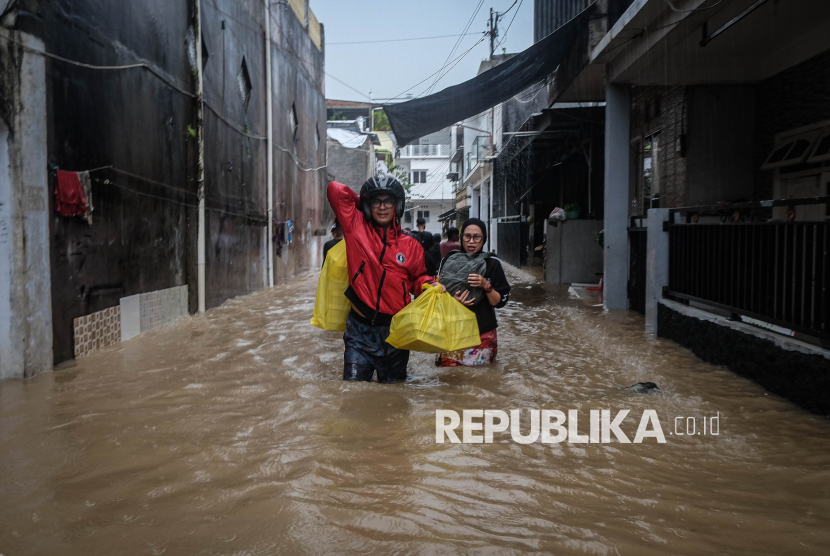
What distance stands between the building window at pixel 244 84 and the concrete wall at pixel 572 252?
24.0 feet

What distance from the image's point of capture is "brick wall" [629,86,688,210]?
10.1 m

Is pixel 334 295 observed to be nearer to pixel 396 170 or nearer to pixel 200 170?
pixel 200 170

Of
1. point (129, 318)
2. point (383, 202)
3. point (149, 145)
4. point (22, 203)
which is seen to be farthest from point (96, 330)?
point (383, 202)

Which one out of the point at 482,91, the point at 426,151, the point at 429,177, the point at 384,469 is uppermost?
the point at 426,151

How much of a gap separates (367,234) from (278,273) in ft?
39.9

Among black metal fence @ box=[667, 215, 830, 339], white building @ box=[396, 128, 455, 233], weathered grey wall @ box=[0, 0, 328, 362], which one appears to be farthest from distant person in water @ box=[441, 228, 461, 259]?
white building @ box=[396, 128, 455, 233]

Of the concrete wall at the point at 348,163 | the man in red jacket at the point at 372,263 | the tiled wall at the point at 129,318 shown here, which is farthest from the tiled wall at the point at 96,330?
the concrete wall at the point at 348,163

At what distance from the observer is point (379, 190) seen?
4676 mm

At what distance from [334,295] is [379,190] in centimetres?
87

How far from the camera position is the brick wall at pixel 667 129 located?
1007 centimetres

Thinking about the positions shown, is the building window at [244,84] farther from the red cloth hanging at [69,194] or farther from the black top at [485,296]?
the black top at [485,296]

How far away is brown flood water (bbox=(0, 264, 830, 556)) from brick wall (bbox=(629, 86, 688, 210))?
4.99 metres

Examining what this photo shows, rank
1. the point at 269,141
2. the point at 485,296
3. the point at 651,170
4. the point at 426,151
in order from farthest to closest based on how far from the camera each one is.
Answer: the point at 426,151 < the point at 269,141 < the point at 651,170 < the point at 485,296

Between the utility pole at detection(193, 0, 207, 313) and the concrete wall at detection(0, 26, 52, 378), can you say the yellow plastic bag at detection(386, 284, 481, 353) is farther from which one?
the utility pole at detection(193, 0, 207, 313)
